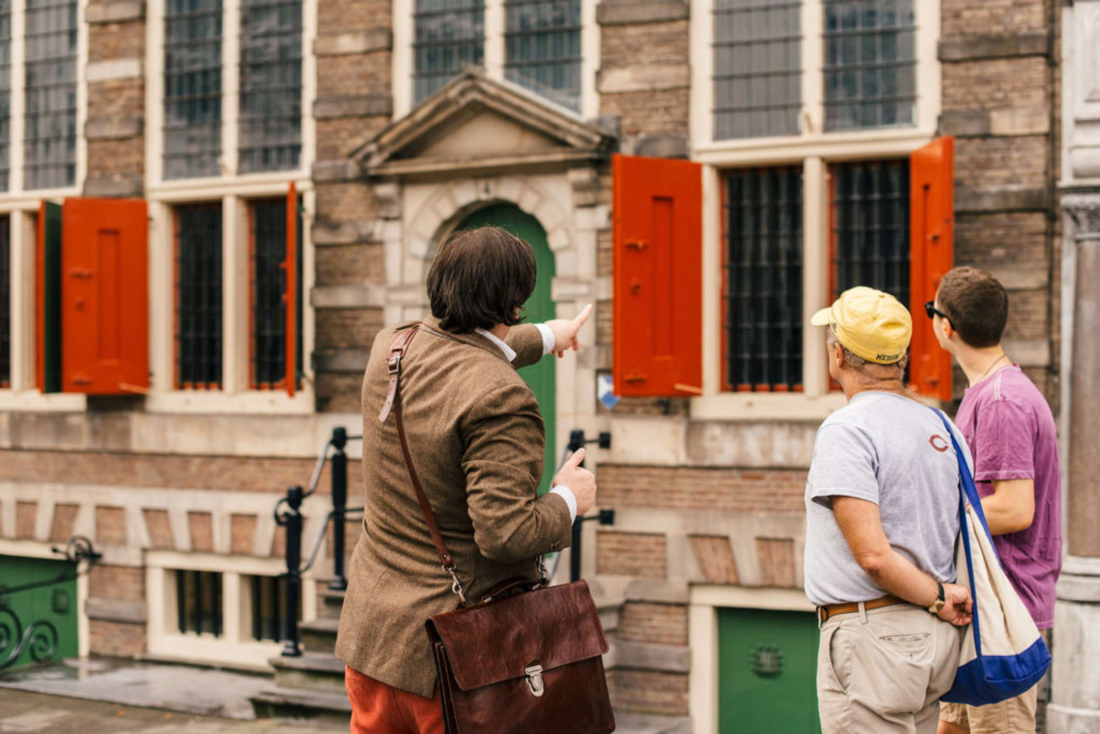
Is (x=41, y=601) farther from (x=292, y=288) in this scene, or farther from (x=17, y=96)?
(x=17, y=96)

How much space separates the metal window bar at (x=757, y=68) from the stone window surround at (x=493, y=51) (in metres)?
0.86

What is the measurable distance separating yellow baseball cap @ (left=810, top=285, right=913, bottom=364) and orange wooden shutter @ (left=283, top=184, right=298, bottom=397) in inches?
247

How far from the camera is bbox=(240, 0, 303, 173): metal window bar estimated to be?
31.8 ft

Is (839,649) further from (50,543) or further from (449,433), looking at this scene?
(50,543)

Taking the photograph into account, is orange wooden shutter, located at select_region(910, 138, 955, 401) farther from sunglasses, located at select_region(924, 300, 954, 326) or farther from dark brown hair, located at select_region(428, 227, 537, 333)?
dark brown hair, located at select_region(428, 227, 537, 333)

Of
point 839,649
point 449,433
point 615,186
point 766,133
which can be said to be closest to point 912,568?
point 839,649

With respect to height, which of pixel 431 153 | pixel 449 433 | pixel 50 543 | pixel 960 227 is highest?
pixel 431 153

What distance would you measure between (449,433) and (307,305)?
282 inches

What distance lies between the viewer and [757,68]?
8.29m

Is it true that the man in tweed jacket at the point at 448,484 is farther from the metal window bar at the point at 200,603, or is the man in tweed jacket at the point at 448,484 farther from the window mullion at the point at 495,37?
the metal window bar at the point at 200,603

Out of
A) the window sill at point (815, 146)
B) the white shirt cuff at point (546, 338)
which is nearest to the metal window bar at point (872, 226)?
the window sill at point (815, 146)

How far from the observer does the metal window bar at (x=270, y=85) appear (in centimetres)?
968

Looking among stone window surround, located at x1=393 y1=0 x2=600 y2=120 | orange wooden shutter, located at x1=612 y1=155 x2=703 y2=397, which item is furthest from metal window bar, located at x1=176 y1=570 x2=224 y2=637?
orange wooden shutter, located at x1=612 y1=155 x2=703 y2=397

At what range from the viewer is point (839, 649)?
3033mm
